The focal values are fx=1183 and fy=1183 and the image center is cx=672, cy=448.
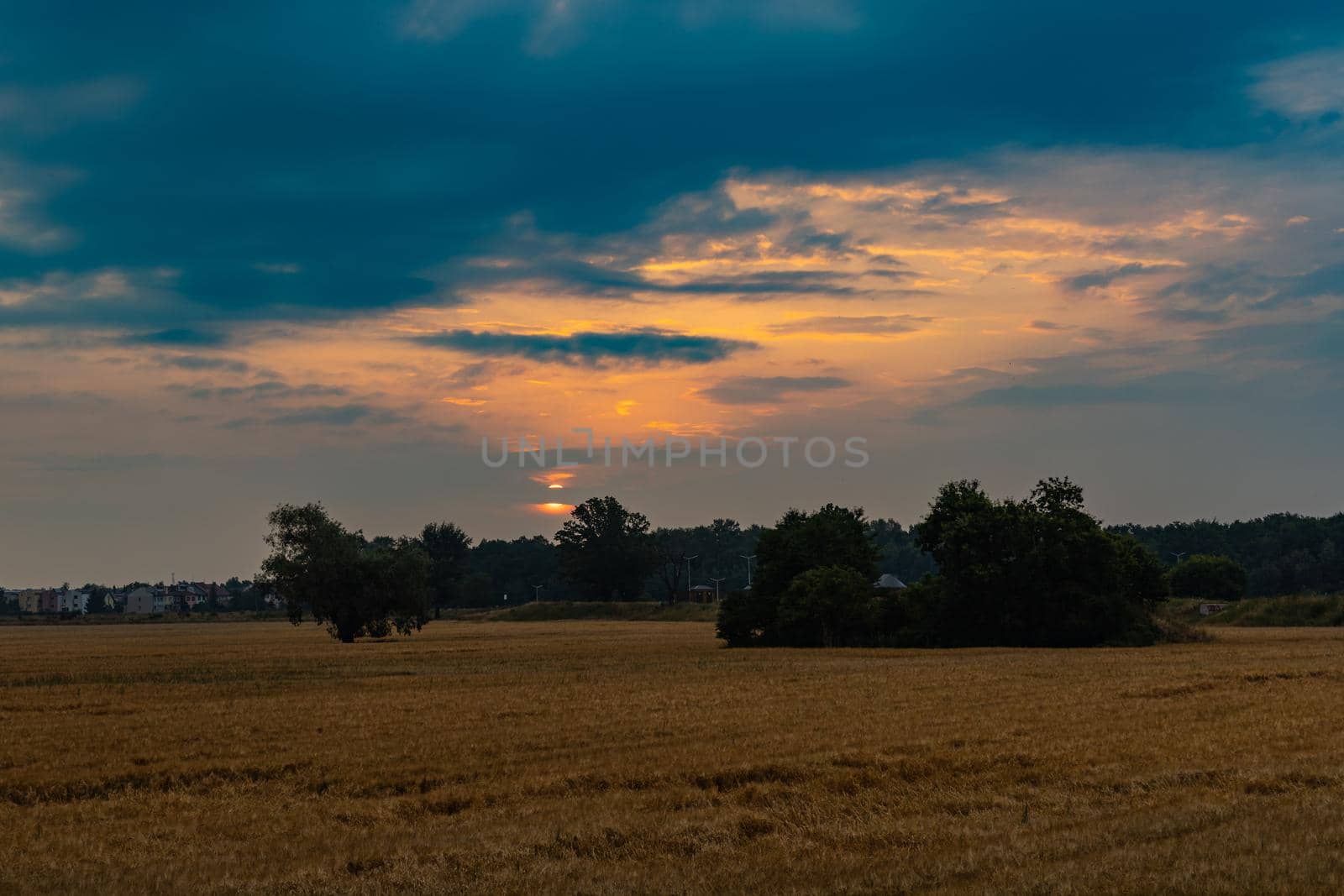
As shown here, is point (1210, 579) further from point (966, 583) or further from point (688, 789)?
point (688, 789)

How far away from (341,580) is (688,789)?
85502mm

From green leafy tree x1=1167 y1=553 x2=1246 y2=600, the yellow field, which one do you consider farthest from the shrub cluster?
green leafy tree x1=1167 y1=553 x2=1246 y2=600

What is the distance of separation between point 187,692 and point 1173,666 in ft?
117

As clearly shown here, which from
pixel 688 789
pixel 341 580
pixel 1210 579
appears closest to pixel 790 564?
pixel 341 580

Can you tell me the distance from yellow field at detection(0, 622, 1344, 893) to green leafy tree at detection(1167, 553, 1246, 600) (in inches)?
5251

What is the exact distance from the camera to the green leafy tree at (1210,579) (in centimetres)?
A: 15900

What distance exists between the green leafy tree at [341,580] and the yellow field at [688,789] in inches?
2424

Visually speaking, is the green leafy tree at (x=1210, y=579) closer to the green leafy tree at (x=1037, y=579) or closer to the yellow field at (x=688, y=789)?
the green leafy tree at (x=1037, y=579)

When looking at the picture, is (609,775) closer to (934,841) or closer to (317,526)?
(934,841)

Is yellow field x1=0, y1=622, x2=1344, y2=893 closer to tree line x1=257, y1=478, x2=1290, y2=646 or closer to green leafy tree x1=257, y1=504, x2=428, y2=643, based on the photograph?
tree line x1=257, y1=478, x2=1290, y2=646

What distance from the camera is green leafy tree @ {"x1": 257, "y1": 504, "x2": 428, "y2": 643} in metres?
98.9

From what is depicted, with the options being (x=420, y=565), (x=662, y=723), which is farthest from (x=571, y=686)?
(x=420, y=565)

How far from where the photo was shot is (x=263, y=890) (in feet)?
43.9

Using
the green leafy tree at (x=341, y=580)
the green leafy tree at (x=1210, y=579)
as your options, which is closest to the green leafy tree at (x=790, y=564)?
the green leafy tree at (x=341, y=580)
